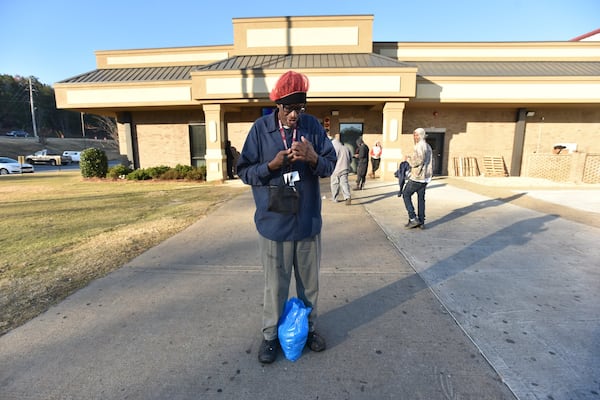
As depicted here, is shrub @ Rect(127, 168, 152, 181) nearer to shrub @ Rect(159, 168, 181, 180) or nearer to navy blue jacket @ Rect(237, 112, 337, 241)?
shrub @ Rect(159, 168, 181, 180)

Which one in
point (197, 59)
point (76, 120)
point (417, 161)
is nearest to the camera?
point (417, 161)

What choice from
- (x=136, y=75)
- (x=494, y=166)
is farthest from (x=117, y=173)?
(x=494, y=166)

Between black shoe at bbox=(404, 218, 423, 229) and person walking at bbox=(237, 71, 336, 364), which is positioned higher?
person walking at bbox=(237, 71, 336, 364)

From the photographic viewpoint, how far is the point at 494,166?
50.1ft

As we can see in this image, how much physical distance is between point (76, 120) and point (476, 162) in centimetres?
8544

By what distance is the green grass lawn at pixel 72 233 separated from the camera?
11.2ft

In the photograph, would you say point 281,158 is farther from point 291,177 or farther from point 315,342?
point 315,342

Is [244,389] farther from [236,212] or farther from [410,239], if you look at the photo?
[236,212]

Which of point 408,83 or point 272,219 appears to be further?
point 408,83

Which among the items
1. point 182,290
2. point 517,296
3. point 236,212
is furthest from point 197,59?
point 517,296

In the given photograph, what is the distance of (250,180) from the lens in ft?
7.20

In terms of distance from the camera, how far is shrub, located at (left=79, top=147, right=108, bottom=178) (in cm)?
1506

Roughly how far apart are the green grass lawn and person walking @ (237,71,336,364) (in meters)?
2.41

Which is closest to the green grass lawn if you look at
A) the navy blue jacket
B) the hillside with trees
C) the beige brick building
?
the navy blue jacket
